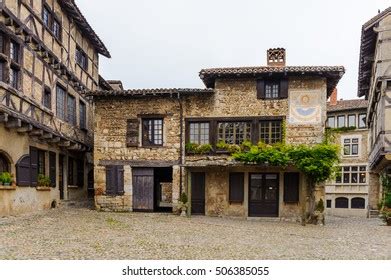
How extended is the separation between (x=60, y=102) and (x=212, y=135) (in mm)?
7072

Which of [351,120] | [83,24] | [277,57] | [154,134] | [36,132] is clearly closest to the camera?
[36,132]

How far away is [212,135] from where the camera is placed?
1784 cm

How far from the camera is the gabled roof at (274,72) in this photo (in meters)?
16.7

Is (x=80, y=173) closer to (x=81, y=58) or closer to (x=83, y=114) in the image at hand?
(x=83, y=114)

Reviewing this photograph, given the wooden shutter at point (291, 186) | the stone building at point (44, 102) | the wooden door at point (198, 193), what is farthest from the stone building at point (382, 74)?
the stone building at point (44, 102)

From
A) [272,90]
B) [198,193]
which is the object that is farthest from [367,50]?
[198,193]

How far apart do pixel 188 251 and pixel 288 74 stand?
1082 centimetres

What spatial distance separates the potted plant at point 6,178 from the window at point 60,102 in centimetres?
501

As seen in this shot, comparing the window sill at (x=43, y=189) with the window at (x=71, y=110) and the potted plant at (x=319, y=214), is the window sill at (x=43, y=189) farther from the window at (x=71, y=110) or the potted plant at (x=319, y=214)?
the potted plant at (x=319, y=214)

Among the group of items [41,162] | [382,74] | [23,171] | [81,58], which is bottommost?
[23,171]

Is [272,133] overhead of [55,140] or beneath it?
overhead

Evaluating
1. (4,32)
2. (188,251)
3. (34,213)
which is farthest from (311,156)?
(4,32)

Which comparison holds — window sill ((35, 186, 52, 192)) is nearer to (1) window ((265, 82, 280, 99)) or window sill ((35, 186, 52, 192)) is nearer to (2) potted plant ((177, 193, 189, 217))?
(2) potted plant ((177, 193, 189, 217))

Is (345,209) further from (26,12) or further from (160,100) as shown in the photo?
(26,12)
